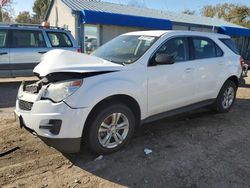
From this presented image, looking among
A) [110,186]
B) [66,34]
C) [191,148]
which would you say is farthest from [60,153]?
[66,34]

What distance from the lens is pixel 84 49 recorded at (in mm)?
17734

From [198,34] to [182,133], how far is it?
2051 mm

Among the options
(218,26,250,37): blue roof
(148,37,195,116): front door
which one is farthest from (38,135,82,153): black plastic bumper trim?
(218,26,250,37): blue roof

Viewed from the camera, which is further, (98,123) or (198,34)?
(198,34)

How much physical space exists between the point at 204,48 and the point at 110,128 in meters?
2.91

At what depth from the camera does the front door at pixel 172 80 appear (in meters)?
4.65

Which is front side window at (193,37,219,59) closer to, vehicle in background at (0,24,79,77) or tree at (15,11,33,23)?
vehicle in background at (0,24,79,77)

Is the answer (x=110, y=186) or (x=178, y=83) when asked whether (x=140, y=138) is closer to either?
(x=178, y=83)

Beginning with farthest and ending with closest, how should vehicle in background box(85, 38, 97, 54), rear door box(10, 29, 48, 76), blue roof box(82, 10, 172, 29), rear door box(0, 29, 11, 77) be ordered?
vehicle in background box(85, 38, 97, 54) → blue roof box(82, 10, 172, 29) → rear door box(10, 29, 48, 76) → rear door box(0, 29, 11, 77)

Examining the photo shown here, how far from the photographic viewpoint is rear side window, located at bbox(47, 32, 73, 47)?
1021cm

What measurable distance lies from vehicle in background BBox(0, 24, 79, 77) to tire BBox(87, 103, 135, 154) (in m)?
6.39

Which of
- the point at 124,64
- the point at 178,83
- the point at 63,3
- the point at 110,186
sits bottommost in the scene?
the point at 110,186

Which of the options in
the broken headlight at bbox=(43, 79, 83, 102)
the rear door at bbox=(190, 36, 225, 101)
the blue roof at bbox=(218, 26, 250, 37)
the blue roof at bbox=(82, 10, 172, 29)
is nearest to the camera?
the broken headlight at bbox=(43, 79, 83, 102)

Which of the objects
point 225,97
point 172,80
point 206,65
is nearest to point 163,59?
point 172,80
